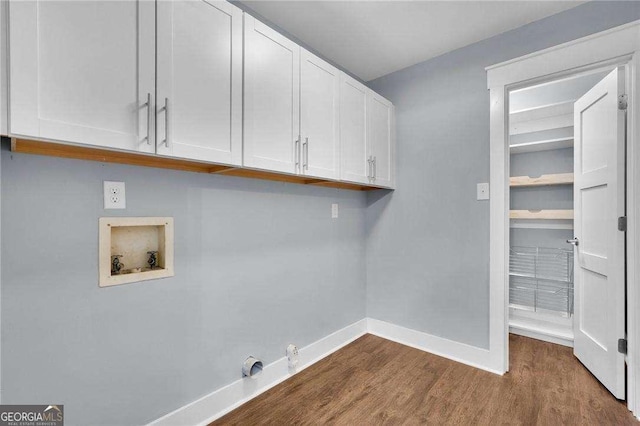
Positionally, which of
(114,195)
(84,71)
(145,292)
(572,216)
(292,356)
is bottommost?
(292,356)

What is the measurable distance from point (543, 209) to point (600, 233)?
1237 mm

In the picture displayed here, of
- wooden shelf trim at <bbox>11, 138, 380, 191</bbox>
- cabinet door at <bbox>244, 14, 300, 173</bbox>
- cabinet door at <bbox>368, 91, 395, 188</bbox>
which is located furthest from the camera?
cabinet door at <bbox>368, 91, 395, 188</bbox>

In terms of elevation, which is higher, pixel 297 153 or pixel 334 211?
pixel 297 153

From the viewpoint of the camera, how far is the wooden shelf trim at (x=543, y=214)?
2850 millimetres

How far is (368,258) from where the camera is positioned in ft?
9.77

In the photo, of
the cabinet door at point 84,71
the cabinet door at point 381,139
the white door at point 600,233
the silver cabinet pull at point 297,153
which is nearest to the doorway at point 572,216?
the white door at point 600,233

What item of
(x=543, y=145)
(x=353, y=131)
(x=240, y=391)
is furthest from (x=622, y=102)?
(x=240, y=391)

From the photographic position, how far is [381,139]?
8.59ft

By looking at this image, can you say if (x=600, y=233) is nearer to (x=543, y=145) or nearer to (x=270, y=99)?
(x=543, y=145)

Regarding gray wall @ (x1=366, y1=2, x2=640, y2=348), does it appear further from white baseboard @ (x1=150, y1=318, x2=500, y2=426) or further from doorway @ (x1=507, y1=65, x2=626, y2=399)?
doorway @ (x1=507, y1=65, x2=626, y2=399)

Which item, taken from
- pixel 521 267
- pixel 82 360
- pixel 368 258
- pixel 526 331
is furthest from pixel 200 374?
pixel 521 267

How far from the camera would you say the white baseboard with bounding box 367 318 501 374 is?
2.29 meters

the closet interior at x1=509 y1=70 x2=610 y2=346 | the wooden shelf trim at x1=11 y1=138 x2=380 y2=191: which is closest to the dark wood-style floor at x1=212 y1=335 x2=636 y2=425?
the closet interior at x1=509 y1=70 x2=610 y2=346

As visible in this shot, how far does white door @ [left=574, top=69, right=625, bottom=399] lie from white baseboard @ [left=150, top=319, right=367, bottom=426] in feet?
6.14
